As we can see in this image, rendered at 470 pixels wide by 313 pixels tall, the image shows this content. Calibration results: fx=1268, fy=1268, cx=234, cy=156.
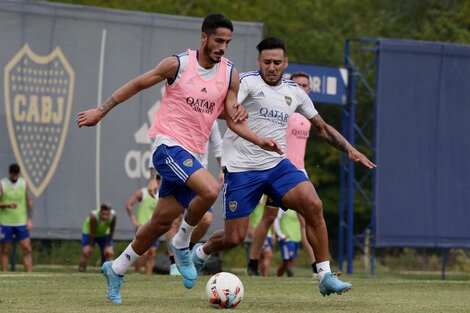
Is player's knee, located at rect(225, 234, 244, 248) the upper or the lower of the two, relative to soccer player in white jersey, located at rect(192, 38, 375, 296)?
lower

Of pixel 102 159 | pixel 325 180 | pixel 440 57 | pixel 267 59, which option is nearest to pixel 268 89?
pixel 267 59

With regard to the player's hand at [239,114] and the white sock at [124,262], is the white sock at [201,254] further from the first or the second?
the player's hand at [239,114]

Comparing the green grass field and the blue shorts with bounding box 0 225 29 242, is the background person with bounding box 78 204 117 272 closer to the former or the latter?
the blue shorts with bounding box 0 225 29 242

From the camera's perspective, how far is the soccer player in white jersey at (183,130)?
1069 cm

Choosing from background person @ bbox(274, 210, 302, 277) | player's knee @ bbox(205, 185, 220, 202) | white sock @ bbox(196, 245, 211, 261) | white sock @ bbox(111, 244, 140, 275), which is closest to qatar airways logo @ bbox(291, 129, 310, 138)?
white sock @ bbox(196, 245, 211, 261)

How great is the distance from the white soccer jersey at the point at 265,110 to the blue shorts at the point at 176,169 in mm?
1223

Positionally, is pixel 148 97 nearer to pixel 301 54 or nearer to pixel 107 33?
pixel 107 33

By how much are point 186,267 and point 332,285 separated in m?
1.28

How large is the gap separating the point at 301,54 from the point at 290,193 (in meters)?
32.3

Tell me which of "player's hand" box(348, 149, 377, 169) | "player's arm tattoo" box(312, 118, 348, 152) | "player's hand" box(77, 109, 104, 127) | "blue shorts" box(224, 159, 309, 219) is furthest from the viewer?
"player's arm tattoo" box(312, 118, 348, 152)

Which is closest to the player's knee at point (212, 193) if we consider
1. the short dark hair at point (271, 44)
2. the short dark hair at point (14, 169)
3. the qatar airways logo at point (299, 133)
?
the short dark hair at point (271, 44)

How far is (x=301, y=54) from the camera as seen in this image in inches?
1714

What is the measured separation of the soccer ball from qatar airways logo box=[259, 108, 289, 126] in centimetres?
210

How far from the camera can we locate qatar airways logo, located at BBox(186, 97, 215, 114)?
1085 centimetres
